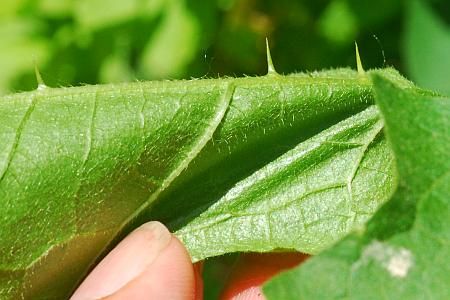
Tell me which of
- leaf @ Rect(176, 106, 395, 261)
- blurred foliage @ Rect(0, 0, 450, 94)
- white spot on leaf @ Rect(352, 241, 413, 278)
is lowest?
blurred foliage @ Rect(0, 0, 450, 94)

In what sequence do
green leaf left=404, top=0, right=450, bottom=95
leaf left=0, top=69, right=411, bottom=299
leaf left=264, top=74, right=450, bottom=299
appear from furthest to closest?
1. green leaf left=404, top=0, right=450, bottom=95
2. leaf left=0, top=69, right=411, bottom=299
3. leaf left=264, top=74, right=450, bottom=299

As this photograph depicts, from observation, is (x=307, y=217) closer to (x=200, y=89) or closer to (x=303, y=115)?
(x=303, y=115)

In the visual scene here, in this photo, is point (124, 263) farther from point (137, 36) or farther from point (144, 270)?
point (137, 36)

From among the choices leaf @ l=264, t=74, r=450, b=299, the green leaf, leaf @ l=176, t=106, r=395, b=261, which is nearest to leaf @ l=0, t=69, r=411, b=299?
leaf @ l=176, t=106, r=395, b=261

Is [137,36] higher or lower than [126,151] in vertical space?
lower

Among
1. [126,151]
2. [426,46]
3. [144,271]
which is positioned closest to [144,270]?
[144,271]

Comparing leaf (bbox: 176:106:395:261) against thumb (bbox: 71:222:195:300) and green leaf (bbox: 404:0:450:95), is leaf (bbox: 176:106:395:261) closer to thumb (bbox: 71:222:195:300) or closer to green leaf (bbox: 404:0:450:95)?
thumb (bbox: 71:222:195:300)
